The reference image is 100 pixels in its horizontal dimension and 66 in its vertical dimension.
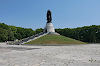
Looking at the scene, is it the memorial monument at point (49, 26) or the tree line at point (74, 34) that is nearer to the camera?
the memorial monument at point (49, 26)

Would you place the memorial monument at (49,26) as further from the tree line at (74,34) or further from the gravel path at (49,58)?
the gravel path at (49,58)

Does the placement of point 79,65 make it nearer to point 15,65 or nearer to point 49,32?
point 15,65

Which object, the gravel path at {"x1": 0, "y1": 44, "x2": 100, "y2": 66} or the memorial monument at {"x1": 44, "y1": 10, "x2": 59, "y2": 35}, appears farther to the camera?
the memorial monument at {"x1": 44, "y1": 10, "x2": 59, "y2": 35}

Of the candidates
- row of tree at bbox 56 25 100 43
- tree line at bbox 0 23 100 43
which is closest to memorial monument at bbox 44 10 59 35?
tree line at bbox 0 23 100 43

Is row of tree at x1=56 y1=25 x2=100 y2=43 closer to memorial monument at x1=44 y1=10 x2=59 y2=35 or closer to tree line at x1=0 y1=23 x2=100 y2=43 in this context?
tree line at x1=0 y1=23 x2=100 y2=43

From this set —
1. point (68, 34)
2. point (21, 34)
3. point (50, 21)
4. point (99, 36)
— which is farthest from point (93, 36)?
point (21, 34)

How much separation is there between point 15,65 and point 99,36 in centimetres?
6564

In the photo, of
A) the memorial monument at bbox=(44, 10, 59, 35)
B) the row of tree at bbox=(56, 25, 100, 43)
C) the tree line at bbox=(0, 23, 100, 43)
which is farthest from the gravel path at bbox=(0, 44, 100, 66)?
the row of tree at bbox=(56, 25, 100, 43)

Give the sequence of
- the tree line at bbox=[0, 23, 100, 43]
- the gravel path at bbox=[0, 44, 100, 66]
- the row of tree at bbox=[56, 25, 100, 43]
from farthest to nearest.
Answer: the row of tree at bbox=[56, 25, 100, 43] < the tree line at bbox=[0, 23, 100, 43] < the gravel path at bbox=[0, 44, 100, 66]

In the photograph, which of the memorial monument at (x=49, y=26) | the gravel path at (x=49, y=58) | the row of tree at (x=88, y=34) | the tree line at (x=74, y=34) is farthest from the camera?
the row of tree at (x=88, y=34)

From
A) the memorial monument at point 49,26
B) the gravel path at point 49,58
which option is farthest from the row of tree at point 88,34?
the gravel path at point 49,58

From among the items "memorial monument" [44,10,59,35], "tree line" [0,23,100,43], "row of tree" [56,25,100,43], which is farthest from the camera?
"row of tree" [56,25,100,43]

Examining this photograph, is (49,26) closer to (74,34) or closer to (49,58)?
(74,34)

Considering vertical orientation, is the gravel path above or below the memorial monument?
below
